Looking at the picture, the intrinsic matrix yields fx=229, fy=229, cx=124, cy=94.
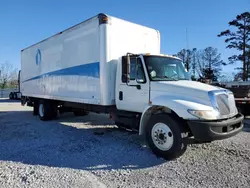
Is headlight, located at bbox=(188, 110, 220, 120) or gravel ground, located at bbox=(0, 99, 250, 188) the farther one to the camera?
headlight, located at bbox=(188, 110, 220, 120)

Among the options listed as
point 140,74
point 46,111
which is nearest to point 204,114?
point 140,74

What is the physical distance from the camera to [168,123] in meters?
4.89

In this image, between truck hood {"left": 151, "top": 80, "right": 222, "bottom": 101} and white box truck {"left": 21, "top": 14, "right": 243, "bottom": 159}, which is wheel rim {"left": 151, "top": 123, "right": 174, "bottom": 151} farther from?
truck hood {"left": 151, "top": 80, "right": 222, "bottom": 101}

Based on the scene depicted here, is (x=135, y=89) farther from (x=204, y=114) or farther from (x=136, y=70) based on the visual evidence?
(x=204, y=114)

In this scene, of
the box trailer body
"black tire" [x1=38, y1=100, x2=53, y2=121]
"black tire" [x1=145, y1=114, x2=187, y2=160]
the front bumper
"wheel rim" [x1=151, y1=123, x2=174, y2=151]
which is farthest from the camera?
"black tire" [x1=38, y1=100, x2=53, y2=121]

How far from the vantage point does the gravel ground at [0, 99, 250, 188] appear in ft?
12.7

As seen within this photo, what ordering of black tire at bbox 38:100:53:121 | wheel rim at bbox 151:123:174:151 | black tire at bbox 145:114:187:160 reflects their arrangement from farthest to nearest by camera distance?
black tire at bbox 38:100:53:121
wheel rim at bbox 151:123:174:151
black tire at bbox 145:114:187:160

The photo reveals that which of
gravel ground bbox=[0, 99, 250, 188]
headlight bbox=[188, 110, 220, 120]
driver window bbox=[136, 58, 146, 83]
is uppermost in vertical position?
driver window bbox=[136, 58, 146, 83]

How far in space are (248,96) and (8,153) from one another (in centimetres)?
981

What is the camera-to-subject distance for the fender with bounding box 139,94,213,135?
15.2ft

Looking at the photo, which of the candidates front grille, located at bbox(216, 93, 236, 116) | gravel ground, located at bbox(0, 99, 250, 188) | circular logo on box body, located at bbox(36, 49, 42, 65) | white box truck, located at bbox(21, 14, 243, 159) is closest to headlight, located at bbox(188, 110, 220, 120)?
white box truck, located at bbox(21, 14, 243, 159)

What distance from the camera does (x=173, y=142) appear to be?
4805 millimetres

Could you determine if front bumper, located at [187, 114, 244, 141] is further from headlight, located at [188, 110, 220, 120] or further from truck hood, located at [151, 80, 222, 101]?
truck hood, located at [151, 80, 222, 101]

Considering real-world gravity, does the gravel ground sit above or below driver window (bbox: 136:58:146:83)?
below
